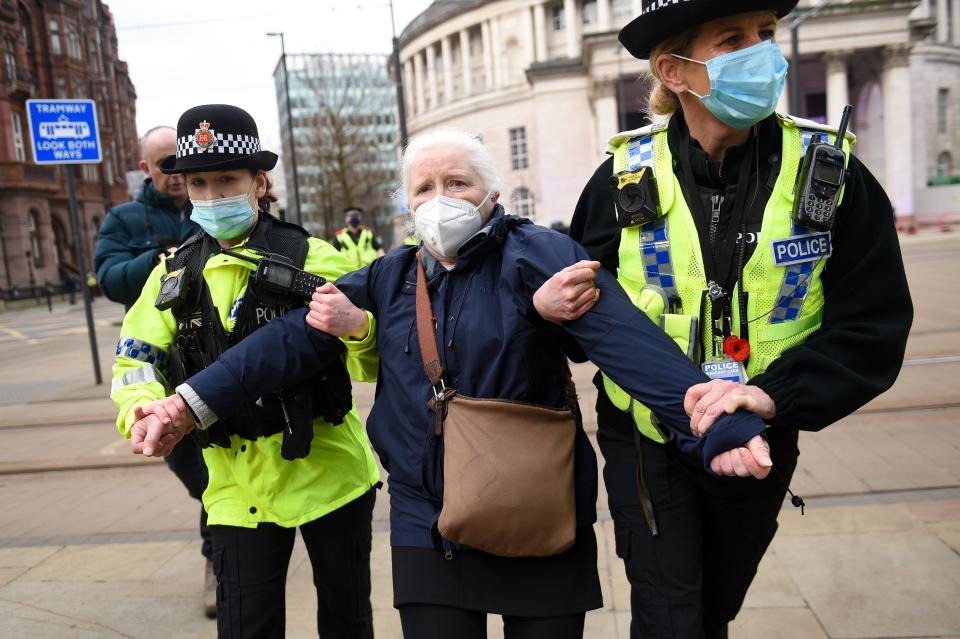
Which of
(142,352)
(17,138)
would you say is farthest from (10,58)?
(142,352)

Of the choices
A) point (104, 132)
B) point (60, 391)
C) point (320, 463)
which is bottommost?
point (60, 391)

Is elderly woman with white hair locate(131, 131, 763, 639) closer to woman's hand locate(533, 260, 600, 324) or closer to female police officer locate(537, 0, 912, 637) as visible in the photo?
woman's hand locate(533, 260, 600, 324)

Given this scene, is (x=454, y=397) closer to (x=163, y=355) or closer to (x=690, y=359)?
(x=690, y=359)

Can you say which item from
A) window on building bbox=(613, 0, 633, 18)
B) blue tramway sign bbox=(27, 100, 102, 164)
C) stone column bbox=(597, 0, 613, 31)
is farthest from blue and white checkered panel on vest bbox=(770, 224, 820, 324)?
window on building bbox=(613, 0, 633, 18)

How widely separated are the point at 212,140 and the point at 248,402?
933 millimetres

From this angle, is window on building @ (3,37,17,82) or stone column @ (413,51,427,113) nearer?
window on building @ (3,37,17,82)

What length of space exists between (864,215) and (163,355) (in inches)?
88.3

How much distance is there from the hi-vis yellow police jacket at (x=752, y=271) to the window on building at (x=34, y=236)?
44.1m

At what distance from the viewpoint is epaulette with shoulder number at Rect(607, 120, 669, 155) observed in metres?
2.37

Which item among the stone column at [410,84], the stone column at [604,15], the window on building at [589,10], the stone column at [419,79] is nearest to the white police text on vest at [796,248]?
the stone column at [604,15]

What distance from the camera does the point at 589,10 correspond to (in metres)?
69.5

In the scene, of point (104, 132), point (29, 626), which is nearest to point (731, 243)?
point (29, 626)

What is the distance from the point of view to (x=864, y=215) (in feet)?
6.86

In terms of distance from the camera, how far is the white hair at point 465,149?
233 cm
